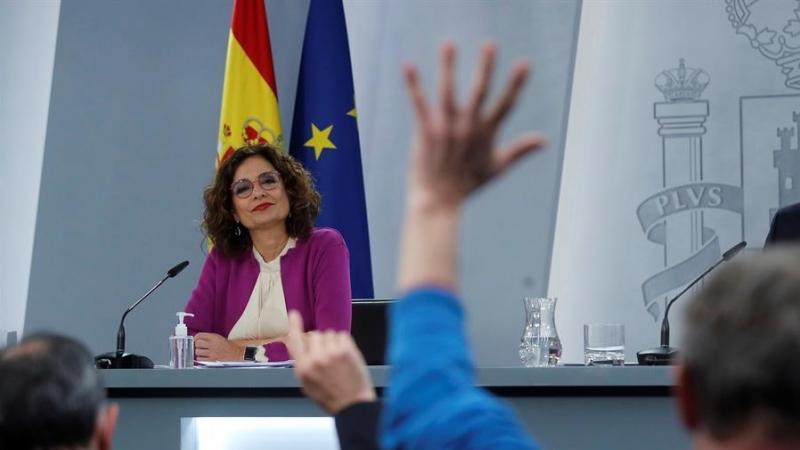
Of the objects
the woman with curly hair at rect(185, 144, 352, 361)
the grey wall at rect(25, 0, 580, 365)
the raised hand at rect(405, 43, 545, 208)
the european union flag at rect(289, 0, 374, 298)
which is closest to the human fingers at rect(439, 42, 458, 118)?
the raised hand at rect(405, 43, 545, 208)

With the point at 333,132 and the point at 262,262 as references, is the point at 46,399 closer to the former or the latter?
the point at 262,262

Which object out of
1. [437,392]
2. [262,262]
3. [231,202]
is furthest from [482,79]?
[231,202]

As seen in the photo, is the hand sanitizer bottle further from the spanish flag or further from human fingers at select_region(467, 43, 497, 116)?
human fingers at select_region(467, 43, 497, 116)

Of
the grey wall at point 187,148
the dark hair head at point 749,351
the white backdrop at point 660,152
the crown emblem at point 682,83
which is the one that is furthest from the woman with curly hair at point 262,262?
the dark hair head at point 749,351

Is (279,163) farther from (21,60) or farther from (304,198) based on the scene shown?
(21,60)

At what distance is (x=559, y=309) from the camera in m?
5.42

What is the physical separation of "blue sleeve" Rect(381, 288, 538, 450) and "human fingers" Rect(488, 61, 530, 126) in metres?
0.13

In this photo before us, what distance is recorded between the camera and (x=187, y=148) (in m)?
5.57

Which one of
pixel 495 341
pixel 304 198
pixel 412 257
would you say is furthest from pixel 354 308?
pixel 412 257

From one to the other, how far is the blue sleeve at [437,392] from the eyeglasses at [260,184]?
3.21 m

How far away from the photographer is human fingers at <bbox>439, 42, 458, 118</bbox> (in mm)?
761

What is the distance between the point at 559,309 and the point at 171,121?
84.0 inches

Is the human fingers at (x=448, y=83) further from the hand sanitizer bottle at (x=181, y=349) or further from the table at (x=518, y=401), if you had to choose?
the hand sanitizer bottle at (x=181, y=349)

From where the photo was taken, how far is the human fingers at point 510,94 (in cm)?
72
